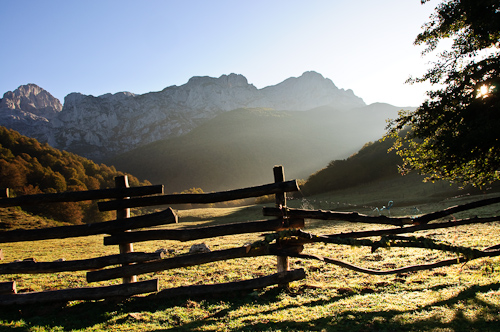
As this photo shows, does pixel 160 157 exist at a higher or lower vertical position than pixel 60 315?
higher

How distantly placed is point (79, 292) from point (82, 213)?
240 feet

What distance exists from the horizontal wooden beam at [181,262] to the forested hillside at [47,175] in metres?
61.8

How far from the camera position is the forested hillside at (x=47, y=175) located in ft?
207

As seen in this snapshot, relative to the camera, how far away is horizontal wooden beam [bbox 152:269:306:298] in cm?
610

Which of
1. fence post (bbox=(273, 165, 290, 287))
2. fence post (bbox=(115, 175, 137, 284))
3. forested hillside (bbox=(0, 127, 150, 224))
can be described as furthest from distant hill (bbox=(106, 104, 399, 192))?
fence post (bbox=(115, 175, 137, 284))

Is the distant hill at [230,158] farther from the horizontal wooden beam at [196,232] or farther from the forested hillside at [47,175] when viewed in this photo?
the horizontal wooden beam at [196,232]

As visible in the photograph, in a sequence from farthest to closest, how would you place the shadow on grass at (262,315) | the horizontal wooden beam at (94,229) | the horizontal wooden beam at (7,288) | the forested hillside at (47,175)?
the forested hillside at (47,175)
the horizontal wooden beam at (94,229)
the horizontal wooden beam at (7,288)
the shadow on grass at (262,315)

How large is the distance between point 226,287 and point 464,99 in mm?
8768

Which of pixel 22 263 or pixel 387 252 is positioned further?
pixel 387 252

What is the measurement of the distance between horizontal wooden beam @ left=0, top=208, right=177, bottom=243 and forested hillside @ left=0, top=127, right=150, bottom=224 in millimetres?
60407

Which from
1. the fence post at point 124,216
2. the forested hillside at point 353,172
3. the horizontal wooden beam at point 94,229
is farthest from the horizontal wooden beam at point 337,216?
the forested hillside at point 353,172

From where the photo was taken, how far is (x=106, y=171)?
367ft

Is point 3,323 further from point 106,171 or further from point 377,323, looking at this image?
point 106,171

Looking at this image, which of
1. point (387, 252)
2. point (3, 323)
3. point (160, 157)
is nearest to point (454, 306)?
point (387, 252)
